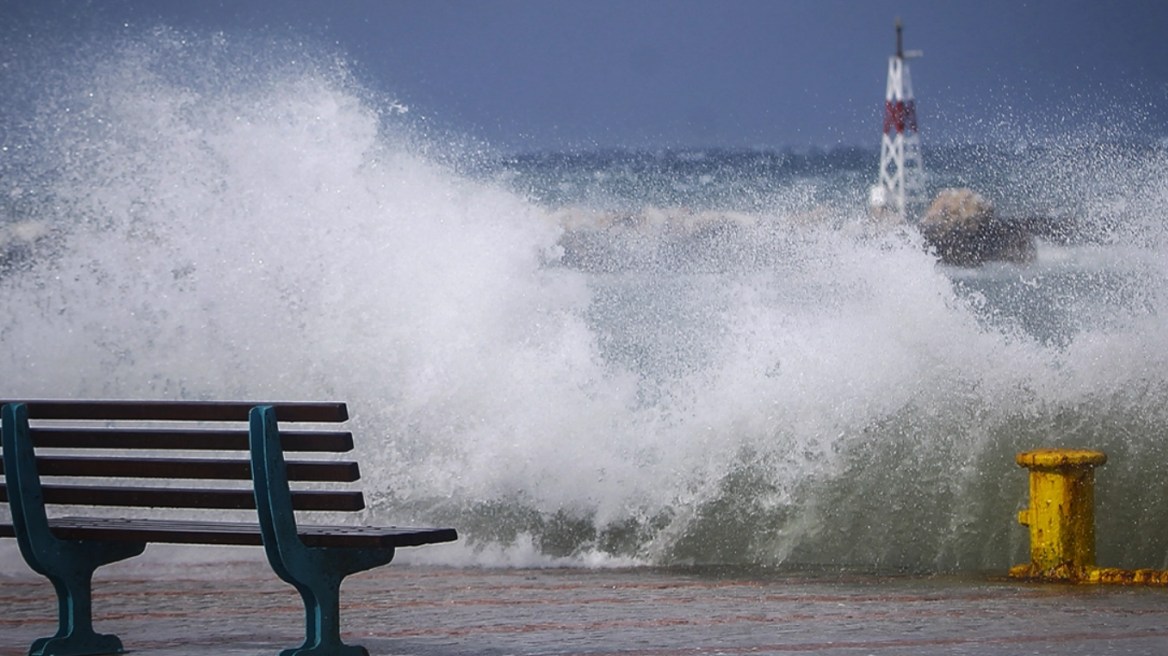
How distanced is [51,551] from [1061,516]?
3676mm

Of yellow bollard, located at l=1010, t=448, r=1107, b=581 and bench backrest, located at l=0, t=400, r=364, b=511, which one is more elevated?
bench backrest, located at l=0, t=400, r=364, b=511

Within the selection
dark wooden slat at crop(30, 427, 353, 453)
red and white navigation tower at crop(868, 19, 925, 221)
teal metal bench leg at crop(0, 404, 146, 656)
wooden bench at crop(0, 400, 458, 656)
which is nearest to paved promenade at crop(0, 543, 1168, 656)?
teal metal bench leg at crop(0, 404, 146, 656)

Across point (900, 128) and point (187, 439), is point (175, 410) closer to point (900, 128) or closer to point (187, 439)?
point (187, 439)

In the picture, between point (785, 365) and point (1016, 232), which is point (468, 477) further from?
point (1016, 232)

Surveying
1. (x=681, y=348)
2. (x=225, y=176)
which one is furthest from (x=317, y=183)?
(x=681, y=348)

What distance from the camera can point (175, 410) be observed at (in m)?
3.64

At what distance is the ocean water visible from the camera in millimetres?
6570

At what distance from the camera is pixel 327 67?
10.1 m

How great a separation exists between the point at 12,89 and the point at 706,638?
18057 millimetres

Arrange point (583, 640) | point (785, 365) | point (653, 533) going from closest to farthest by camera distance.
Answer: point (583, 640) < point (653, 533) < point (785, 365)

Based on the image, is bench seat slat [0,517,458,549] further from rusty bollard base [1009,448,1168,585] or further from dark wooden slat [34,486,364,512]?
rusty bollard base [1009,448,1168,585]

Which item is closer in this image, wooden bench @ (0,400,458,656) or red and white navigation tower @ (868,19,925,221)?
wooden bench @ (0,400,458,656)

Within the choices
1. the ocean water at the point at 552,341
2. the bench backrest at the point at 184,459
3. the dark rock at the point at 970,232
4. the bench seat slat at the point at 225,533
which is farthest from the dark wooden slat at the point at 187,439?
the dark rock at the point at 970,232

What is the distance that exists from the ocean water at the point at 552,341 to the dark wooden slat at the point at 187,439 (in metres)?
2.60
